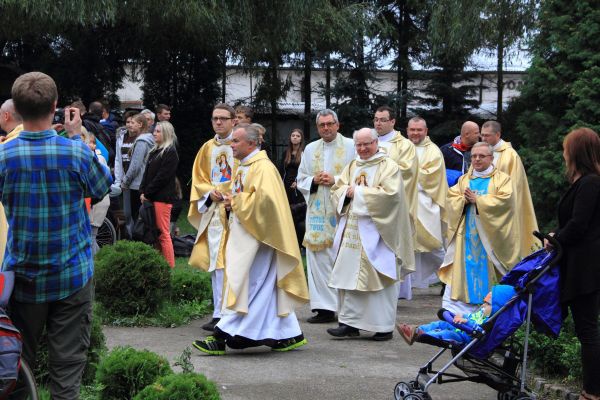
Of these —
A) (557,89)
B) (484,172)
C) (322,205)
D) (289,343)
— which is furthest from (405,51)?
(289,343)

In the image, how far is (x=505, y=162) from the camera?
9.88 metres

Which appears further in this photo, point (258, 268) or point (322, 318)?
point (322, 318)

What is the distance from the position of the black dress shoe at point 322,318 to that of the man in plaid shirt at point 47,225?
17.0ft

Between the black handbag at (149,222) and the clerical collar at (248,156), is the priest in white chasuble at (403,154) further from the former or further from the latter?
the black handbag at (149,222)

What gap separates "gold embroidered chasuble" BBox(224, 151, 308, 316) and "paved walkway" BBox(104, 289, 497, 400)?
0.50m

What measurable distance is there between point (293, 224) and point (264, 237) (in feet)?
0.98

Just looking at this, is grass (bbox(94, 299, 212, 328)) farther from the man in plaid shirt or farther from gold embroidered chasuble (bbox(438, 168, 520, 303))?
the man in plaid shirt

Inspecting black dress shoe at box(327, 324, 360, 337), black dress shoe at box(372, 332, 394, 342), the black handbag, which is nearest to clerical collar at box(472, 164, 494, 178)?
black dress shoe at box(372, 332, 394, 342)

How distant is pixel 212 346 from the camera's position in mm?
7762

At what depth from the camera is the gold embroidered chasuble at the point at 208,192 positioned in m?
8.76

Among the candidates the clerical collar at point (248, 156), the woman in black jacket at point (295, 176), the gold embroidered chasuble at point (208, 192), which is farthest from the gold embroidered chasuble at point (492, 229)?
the woman in black jacket at point (295, 176)

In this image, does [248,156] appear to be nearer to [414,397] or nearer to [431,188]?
[414,397]

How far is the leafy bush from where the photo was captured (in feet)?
22.3

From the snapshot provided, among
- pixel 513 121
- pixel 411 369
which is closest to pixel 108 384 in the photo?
pixel 411 369
